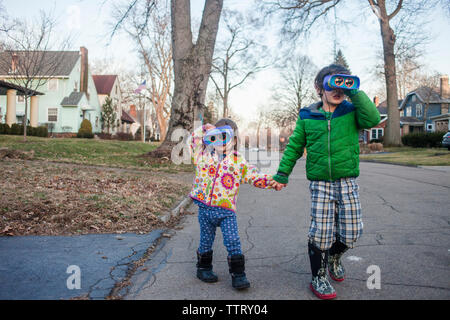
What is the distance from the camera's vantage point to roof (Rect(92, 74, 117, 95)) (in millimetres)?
49125

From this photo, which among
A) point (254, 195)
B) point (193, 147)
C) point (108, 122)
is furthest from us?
point (108, 122)

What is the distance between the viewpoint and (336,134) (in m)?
3.15

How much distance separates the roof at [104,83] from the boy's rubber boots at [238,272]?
49089 millimetres

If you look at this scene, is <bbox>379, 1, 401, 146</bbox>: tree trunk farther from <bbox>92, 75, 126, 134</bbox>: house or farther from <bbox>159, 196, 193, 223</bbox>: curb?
<bbox>92, 75, 126, 134</bbox>: house

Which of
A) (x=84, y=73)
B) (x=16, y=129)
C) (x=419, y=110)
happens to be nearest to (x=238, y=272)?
(x=16, y=129)

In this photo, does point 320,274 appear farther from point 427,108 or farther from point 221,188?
point 427,108

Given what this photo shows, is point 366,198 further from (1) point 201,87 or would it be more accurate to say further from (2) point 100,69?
(2) point 100,69

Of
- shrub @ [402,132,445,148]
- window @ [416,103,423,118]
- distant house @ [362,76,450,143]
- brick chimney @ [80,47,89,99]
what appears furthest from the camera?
window @ [416,103,423,118]

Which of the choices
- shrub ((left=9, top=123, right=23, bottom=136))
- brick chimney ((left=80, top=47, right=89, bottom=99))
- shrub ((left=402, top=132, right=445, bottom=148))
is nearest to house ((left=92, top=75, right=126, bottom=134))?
brick chimney ((left=80, top=47, right=89, bottom=99))

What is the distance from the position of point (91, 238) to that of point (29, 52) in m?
16.8

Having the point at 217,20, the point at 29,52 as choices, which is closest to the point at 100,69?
the point at 29,52

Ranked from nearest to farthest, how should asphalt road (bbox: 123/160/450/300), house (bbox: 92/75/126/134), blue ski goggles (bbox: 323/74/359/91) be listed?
1. blue ski goggles (bbox: 323/74/359/91)
2. asphalt road (bbox: 123/160/450/300)
3. house (bbox: 92/75/126/134)

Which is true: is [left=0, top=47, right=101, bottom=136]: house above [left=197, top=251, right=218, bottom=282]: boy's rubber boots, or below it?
above

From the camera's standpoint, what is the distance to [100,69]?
63094mm
